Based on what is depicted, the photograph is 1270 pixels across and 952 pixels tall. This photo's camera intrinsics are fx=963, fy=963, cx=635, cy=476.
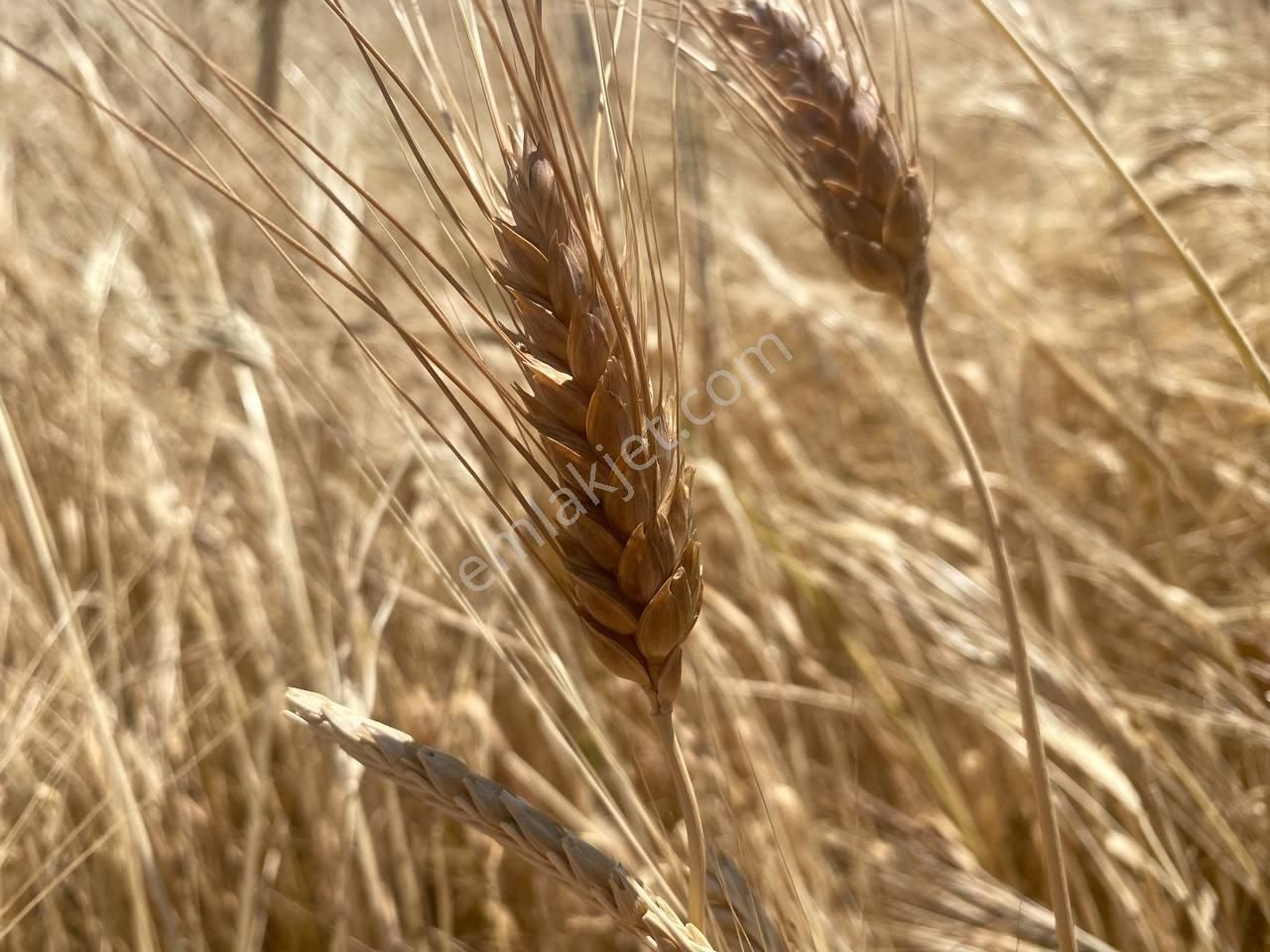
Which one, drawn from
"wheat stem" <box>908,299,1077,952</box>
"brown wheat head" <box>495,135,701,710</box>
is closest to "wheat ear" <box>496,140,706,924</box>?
"brown wheat head" <box>495,135,701,710</box>

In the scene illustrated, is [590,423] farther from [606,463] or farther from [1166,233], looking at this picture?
[1166,233]

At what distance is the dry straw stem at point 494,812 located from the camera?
35 centimetres

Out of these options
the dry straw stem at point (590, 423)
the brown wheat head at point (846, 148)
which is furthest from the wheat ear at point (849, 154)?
the dry straw stem at point (590, 423)

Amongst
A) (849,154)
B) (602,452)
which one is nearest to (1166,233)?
(849,154)

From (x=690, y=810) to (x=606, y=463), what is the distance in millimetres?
129

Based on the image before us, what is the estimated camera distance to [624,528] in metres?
0.36

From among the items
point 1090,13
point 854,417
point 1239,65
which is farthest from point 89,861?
point 1090,13

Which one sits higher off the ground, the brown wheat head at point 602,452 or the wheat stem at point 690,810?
the brown wheat head at point 602,452

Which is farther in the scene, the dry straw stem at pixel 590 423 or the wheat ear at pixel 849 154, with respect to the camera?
the wheat ear at pixel 849 154

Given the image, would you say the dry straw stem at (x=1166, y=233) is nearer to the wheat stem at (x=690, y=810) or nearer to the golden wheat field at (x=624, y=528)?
the golden wheat field at (x=624, y=528)

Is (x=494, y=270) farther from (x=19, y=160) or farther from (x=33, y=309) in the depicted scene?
(x=19, y=160)

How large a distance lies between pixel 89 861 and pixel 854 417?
1.15m

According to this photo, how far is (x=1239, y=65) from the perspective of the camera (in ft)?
4.02

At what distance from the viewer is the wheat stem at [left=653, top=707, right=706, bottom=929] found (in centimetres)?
34
